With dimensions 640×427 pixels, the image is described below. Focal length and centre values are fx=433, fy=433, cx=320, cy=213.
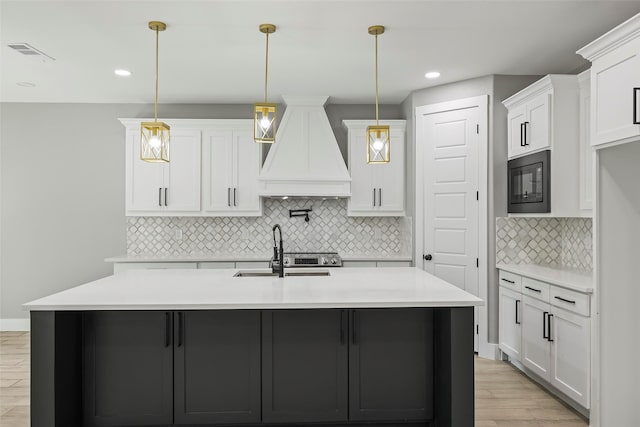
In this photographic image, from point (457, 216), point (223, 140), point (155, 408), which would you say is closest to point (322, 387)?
point (155, 408)

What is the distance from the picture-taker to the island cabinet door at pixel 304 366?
2.63 m

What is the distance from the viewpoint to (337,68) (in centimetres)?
415

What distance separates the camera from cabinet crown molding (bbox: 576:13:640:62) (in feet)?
7.77

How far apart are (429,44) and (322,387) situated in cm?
279

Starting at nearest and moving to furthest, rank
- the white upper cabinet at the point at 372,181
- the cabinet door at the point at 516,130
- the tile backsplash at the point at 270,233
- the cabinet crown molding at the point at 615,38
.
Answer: the cabinet crown molding at the point at 615,38, the cabinet door at the point at 516,130, the white upper cabinet at the point at 372,181, the tile backsplash at the point at 270,233

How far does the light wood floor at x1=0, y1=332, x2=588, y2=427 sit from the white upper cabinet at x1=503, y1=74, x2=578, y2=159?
1990mm

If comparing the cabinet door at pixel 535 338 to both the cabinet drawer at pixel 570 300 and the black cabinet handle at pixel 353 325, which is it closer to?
the cabinet drawer at pixel 570 300

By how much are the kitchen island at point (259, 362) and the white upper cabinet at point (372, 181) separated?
255 centimetres

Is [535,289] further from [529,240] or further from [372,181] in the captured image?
[372,181]

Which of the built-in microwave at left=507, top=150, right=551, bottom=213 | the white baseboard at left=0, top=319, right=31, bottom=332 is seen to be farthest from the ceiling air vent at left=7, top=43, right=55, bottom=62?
the built-in microwave at left=507, top=150, right=551, bottom=213

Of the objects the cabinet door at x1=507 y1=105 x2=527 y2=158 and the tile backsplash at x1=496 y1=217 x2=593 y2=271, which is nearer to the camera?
the cabinet door at x1=507 y1=105 x2=527 y2=158

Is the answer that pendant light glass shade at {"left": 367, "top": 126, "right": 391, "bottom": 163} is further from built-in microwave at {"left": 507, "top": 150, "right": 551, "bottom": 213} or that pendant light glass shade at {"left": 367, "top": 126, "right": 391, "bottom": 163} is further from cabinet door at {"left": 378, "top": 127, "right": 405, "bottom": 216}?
cabinet door at {"left": 378, "top": 127, "right": 405, "bottom": 216}

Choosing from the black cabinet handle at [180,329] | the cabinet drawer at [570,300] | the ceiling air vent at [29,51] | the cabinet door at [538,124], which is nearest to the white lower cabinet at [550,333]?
the cabinet drawer at [570,300]

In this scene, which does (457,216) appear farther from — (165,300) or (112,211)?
(112,211)
